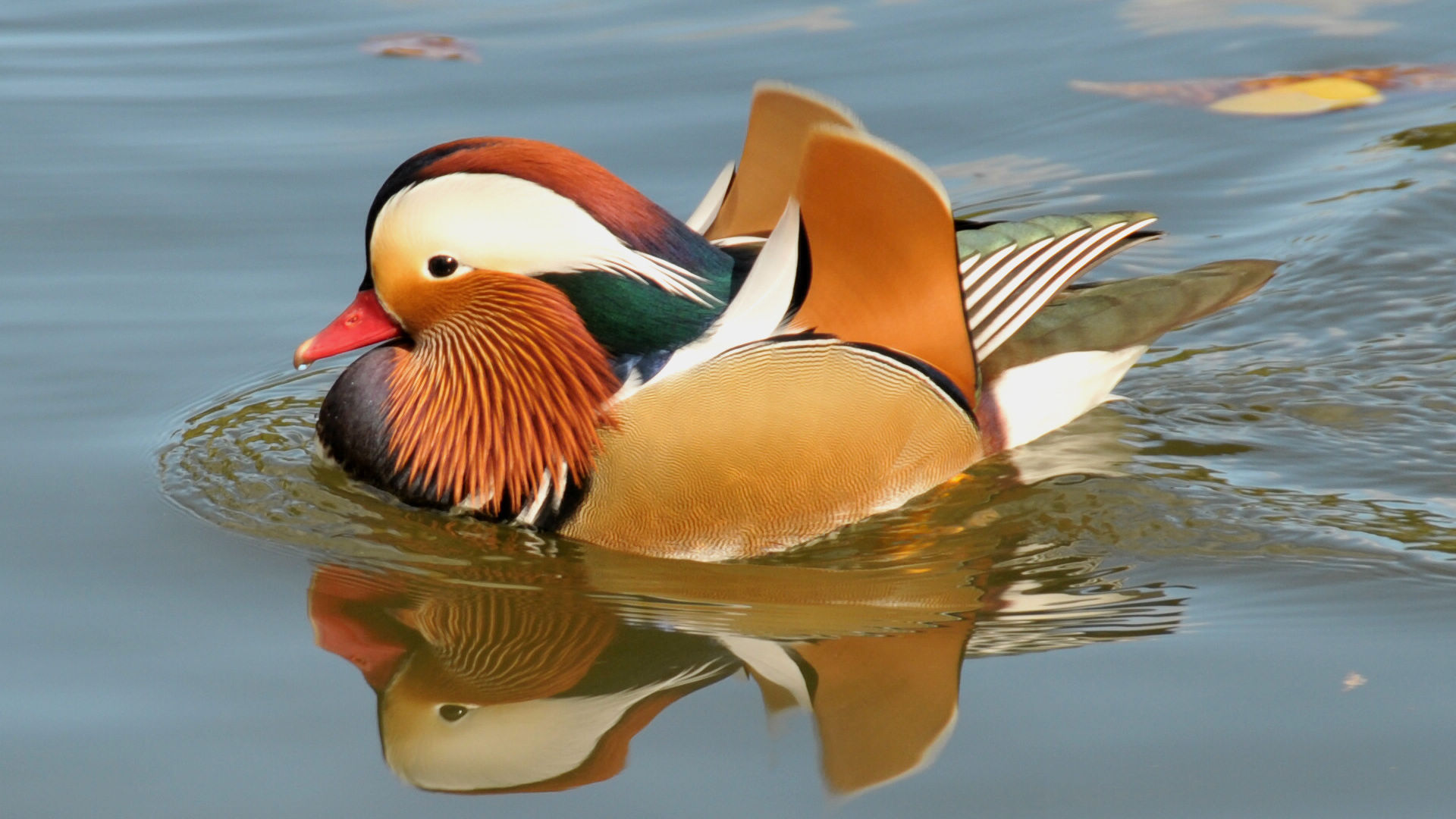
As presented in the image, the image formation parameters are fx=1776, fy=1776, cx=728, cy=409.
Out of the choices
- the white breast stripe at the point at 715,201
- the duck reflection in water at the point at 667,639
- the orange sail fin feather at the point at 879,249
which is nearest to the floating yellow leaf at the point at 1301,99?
the white breast stripe at the point at 715,201

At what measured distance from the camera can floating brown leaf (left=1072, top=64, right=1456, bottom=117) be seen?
295 inches

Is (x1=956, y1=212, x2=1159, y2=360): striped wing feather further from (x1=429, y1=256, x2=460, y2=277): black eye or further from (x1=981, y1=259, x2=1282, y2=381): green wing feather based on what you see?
(x1=429, y1=256, x2=460, y2=277): black eye

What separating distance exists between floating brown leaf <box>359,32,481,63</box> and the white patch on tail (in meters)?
3.87

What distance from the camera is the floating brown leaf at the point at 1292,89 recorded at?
295 inches

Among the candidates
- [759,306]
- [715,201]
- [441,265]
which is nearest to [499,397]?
[441,265]

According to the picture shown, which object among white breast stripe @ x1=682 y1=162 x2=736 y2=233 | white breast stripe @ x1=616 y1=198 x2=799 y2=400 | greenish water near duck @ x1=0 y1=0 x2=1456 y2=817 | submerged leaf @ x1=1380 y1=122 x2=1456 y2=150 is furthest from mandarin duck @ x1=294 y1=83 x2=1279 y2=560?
submerged leaf @ x1=1380 y1=122 x2=1456 y2=150

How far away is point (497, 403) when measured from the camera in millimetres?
4551

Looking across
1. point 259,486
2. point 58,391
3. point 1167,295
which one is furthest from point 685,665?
point 58,391

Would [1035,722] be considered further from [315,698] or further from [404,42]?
[404,42]

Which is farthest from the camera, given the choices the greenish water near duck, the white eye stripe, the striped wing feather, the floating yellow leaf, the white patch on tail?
the floating yellow leaf

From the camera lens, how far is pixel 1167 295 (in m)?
5.00

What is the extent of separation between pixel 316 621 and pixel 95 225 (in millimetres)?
2905

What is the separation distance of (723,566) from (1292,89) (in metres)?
4.45

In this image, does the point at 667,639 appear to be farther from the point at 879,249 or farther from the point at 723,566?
the point at 879,249
